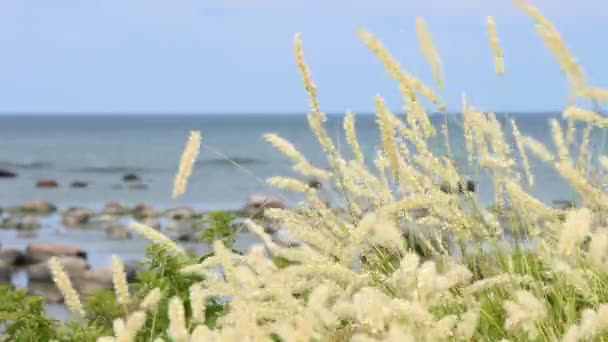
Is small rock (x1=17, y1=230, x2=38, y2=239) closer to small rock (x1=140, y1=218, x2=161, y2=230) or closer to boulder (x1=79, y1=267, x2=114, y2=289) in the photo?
small rock (x1=140, y1=218, x2=161, y2=230)

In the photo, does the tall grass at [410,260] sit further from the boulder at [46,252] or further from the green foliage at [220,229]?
the boulder at [46,252]

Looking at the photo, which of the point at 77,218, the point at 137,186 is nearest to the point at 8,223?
the point at 77,218

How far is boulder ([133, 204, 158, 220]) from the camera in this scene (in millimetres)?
24752

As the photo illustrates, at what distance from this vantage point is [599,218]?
3.96 meters

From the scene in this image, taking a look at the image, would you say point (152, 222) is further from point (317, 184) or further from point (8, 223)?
point (317, 184)

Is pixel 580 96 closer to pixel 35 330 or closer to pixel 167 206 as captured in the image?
pixel 35 330

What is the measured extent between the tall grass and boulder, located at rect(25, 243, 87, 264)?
1163 centimetres

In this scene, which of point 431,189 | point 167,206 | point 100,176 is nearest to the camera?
point 431,189

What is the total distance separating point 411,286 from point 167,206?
27.1 m

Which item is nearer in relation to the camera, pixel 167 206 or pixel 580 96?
pixel 580 96

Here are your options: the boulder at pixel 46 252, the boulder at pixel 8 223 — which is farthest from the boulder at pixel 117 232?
the boulder at pixel 46 252

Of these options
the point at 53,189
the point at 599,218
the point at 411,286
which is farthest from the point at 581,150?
the point at 53,189

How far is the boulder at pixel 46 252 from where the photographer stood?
15.9 m

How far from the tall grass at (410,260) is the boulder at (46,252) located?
1163 cm
